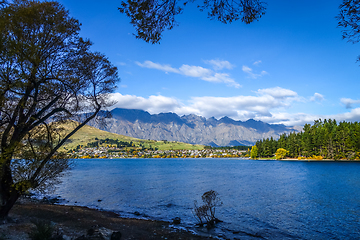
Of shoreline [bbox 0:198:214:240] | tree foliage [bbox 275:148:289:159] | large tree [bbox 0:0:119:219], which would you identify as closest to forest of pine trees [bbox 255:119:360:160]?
tree foliage [bbox 275:148:289:159]

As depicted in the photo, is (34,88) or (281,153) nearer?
(34,88)

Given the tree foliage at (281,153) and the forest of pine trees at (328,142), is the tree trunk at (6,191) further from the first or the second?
the tree foliage at (281,153)

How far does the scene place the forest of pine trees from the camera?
130 metres

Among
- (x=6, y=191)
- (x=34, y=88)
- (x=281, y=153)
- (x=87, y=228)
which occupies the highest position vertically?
(x=34, y=88)

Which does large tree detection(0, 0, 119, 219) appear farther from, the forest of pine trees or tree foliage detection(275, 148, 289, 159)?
tree foliage detection(275, 148, 289, 159)

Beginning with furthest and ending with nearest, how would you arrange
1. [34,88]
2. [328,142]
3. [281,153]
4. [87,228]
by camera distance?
[281,153] → [328,142] → [87,228] → [34,88]

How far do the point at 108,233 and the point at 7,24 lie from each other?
574 inches

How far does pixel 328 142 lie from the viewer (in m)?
141

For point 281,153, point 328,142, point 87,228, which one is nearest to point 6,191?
point 87,228

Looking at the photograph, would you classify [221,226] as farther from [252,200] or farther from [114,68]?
[114,68]

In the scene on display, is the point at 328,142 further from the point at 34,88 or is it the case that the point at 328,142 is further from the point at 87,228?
the point at 34,88

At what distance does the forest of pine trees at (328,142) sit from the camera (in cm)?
12988

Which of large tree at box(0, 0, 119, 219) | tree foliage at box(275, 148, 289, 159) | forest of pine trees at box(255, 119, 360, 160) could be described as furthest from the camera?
tree foliage at box(275, 148, 289, 159)

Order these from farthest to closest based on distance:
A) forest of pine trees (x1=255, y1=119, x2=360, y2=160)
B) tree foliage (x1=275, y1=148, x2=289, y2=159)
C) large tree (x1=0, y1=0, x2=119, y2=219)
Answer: tree foliage (x1=275, y1=148, x2=289, y2=159)
forest of pine trees (x1=255, y1=119, x2=360, y2=160)
large tree (x1=0, y1=0, x2=119, y2=219)
